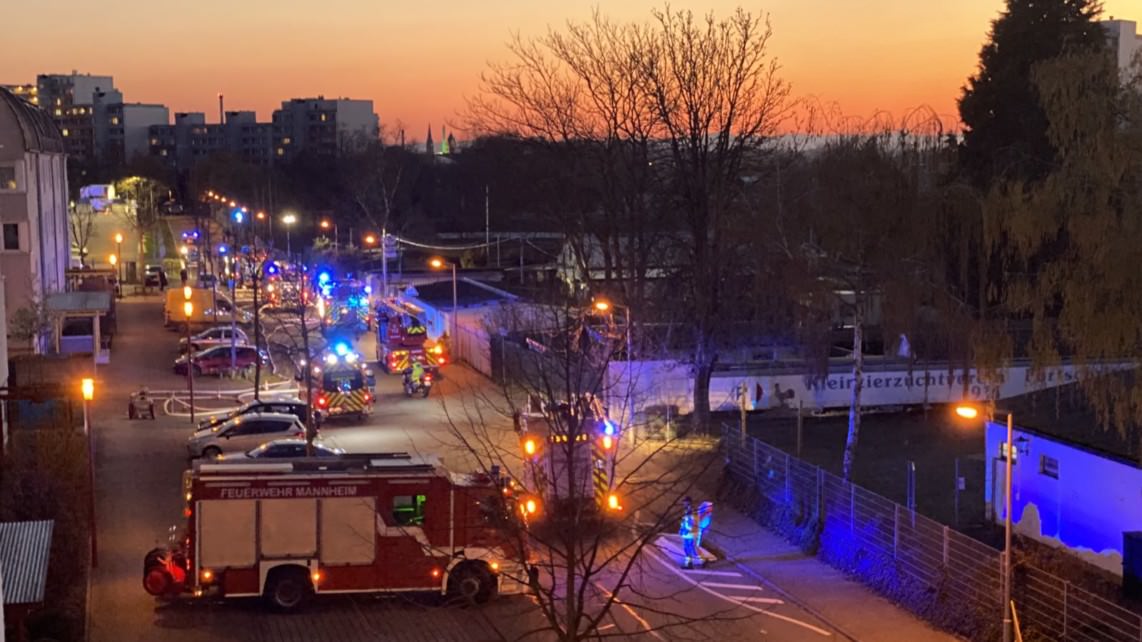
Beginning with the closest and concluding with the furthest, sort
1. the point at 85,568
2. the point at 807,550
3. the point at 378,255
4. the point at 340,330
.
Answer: the point at 85,568 → the point at 807,550 → the point at 340,330 → the point at 378,255

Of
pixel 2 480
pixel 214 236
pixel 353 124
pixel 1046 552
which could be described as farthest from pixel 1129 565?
pixel 353 124

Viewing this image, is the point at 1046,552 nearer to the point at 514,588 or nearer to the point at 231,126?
the point at 514,588

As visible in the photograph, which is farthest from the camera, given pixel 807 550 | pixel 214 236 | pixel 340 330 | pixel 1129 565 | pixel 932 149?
pixel 214 236

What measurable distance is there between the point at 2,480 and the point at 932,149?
23334 millimetres

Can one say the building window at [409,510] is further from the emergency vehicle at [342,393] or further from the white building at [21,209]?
the white building at [21,209]

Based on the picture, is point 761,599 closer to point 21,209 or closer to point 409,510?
point 409,510

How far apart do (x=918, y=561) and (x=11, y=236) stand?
1495 inches

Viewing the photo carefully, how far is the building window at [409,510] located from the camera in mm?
17375

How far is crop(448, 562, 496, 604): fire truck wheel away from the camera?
57.1 feet

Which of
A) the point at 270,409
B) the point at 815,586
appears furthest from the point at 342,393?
the point at 815,586

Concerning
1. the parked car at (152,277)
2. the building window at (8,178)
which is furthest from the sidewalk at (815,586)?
the parked car at (152,277)

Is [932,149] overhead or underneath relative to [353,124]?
underneath

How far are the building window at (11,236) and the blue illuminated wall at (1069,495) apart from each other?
36703 millimetres

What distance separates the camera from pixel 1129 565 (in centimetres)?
1734
